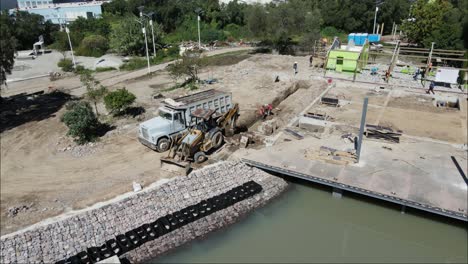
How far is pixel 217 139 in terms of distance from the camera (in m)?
17.7

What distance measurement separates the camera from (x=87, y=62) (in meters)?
41.4

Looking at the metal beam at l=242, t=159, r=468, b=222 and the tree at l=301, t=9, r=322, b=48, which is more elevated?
the tree at l=301, t=9, r=322, b=48

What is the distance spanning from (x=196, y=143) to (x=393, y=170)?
9193 millimetres

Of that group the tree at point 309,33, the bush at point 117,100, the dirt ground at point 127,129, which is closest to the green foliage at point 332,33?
the tree at point 309,33

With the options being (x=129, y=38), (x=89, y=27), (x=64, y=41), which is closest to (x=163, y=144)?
(x=129, y=38)

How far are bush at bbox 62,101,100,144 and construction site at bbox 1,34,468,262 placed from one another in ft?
1.95

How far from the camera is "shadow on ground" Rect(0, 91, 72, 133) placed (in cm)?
2231

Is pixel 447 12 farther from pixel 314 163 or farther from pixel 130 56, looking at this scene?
pixel 130 56

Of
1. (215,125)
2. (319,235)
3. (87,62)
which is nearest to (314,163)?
(319,235)

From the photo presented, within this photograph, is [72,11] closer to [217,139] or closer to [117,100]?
[117,100]

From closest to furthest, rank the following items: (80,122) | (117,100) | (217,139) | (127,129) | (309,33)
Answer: (217,139) → (80,122) → (127,129) → (117,100) → (309,33)

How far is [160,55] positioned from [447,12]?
1351 inches

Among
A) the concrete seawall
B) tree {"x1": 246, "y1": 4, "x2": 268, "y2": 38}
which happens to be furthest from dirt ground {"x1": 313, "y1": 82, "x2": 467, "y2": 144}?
tree {"x1": 246, "y1": 4, "x2": 268, "y2": 38}

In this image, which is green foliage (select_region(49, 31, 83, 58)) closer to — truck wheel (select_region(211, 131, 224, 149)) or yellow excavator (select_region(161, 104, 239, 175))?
yellow excavator (select_region(161, 104, 239, 175))
